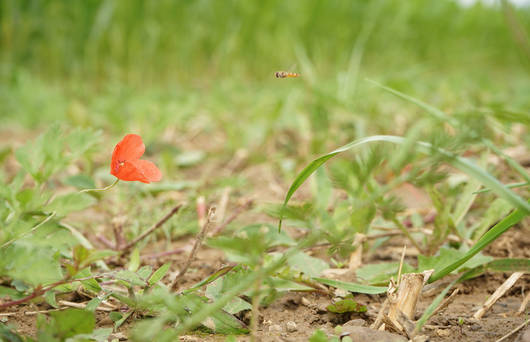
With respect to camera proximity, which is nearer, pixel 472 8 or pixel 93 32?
pixel 93 32

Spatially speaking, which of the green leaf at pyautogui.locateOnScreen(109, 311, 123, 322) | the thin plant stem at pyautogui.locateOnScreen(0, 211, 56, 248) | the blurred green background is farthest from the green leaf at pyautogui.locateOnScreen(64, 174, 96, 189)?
Result: the blurred green background

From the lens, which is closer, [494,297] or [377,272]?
[494,297]

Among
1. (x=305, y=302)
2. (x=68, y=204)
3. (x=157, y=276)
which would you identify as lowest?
(x=305, y=302)

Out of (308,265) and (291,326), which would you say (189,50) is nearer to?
(308,265)

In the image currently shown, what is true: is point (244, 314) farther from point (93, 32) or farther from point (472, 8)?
point (472, 8)

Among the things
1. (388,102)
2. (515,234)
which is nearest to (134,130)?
(388,102)

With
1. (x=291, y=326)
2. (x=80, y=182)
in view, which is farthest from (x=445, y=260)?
(x=80, y=182)
